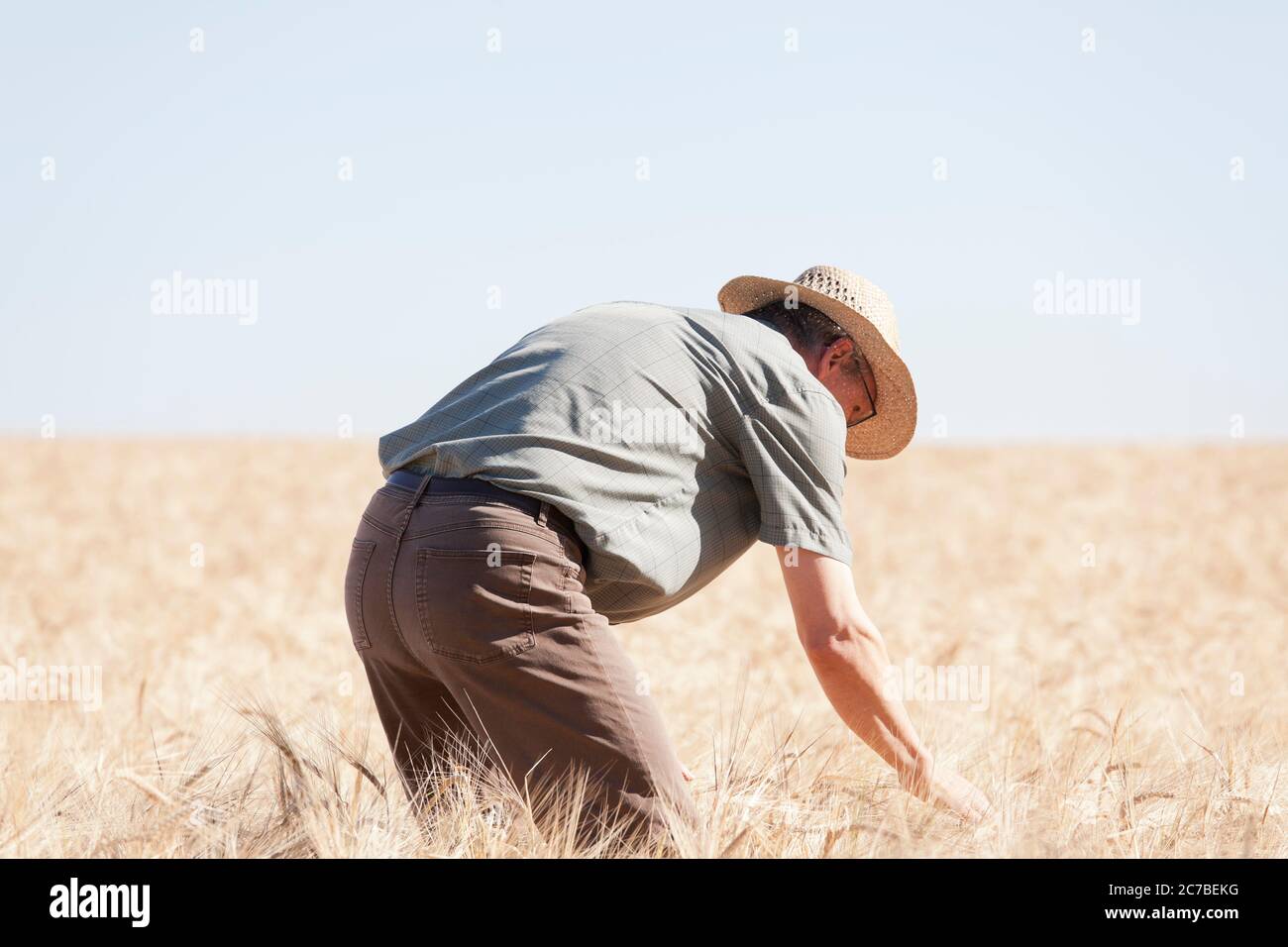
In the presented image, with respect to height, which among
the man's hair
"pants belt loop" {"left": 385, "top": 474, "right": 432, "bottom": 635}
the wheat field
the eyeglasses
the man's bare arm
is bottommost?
the wheat field

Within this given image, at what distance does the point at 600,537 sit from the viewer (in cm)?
279

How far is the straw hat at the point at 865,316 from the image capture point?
128 inches

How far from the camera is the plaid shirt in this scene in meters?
2.80

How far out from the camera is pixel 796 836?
9.83 feet

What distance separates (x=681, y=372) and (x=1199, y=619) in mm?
8212

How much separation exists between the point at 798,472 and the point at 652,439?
352 mm

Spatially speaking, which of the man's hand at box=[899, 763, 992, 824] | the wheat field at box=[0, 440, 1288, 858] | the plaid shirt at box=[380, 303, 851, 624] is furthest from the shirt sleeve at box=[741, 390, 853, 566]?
the wheat field at box=[0, 440, 1288, 858]

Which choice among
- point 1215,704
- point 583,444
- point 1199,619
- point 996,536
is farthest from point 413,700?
point 996,536

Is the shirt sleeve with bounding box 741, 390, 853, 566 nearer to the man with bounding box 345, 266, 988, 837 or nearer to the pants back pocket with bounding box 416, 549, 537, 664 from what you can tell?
the man with bounding box 345, 266, 988, 837

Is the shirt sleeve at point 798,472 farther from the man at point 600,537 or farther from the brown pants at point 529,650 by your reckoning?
the brown pants at point 529,650

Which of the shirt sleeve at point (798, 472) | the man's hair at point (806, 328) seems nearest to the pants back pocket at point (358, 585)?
the shirt sleeve at point (798, 472)

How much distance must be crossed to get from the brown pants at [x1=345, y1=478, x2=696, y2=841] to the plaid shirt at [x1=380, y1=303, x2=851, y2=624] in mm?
96

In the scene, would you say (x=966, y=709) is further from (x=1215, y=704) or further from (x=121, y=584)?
(x=121, y=584)
